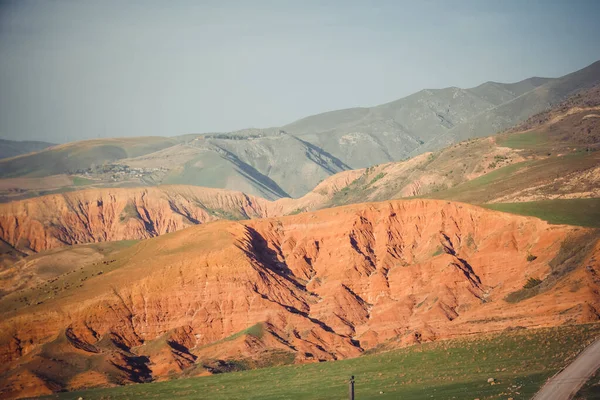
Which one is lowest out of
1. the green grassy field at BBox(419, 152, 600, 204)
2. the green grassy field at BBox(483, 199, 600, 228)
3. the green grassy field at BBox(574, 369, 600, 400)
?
the green grassy field at BBox(574, 369, 600, 400)

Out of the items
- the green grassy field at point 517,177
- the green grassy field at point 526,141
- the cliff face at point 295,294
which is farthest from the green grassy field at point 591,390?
the green grassy field at point 526,141

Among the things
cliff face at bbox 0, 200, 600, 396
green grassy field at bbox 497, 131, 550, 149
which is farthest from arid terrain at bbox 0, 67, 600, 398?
green grassy field at bbox 497, 131, 550, 149

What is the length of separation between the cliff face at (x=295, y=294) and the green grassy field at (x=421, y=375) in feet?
34.6

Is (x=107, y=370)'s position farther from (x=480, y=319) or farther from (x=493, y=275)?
(x=493, y=275)

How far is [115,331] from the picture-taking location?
11700 centimetres

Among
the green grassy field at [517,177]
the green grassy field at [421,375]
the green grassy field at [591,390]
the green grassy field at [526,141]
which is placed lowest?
the green grassy field at [421,375]

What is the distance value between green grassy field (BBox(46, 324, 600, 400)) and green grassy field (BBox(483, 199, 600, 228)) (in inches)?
1581

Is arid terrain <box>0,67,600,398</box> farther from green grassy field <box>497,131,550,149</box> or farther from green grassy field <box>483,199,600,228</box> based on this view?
green grassy field <box>497,131,550,149</box>

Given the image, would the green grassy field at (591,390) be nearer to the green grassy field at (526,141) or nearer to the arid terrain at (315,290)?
the arid terrain at (315,290)

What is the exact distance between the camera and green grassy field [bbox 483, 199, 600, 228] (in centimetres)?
12006

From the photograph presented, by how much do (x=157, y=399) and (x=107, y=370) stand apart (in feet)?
65.6

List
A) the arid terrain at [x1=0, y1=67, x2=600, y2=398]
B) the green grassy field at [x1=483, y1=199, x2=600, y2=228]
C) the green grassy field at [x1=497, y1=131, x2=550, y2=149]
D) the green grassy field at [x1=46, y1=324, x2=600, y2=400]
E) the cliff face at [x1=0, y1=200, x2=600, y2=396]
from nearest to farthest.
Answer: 1. the green grassy field at [x1=46, y1=324, x2=600, y2=400]
2. the arid terrain at [x1=0, y1=67, x2=600, y2=398]
3. the cliff face at [x1=0, y1=200, x2=600, y2=396]
4. the green grassy field at [x1=483, y1=199, x2=600, y2=228]
5. the green grassy field at [x1=497, y1=131, x2=550, y2=149]

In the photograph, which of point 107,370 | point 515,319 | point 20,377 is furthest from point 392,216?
point 20,377

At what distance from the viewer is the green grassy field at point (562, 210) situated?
120062 millimetres
